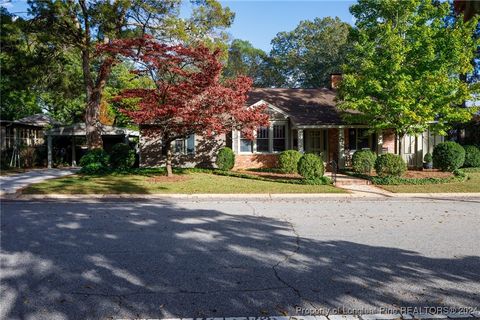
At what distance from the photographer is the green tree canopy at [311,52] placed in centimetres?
4612

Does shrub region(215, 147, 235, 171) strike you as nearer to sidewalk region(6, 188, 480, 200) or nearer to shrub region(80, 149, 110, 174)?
shrub region(80, 149, 110, 174)

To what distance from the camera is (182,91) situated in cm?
1567

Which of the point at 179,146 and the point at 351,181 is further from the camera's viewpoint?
the point at 179,146

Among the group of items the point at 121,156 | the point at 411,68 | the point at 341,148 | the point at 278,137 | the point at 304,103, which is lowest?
the point at 121,156

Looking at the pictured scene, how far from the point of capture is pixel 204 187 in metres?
14.4

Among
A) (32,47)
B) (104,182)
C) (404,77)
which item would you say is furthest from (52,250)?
(32,47)

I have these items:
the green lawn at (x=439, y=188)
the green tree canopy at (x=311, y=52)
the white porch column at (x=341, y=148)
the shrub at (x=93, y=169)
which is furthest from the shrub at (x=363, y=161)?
the green tree canopy at (x=311, y=52)

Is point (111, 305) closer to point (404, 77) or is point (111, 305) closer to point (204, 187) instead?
point (204, 187)

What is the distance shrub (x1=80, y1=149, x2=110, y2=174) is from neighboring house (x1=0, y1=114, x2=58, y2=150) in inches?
352

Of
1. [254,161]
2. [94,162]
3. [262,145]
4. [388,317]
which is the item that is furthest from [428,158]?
[388,317]

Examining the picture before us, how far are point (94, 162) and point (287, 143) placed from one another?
1113 centimetres

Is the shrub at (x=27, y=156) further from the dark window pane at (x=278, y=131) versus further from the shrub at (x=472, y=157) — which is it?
the shrub at (x=472, y=157)

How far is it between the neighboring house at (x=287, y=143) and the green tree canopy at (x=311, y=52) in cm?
2304

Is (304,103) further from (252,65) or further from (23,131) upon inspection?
(252,65)
